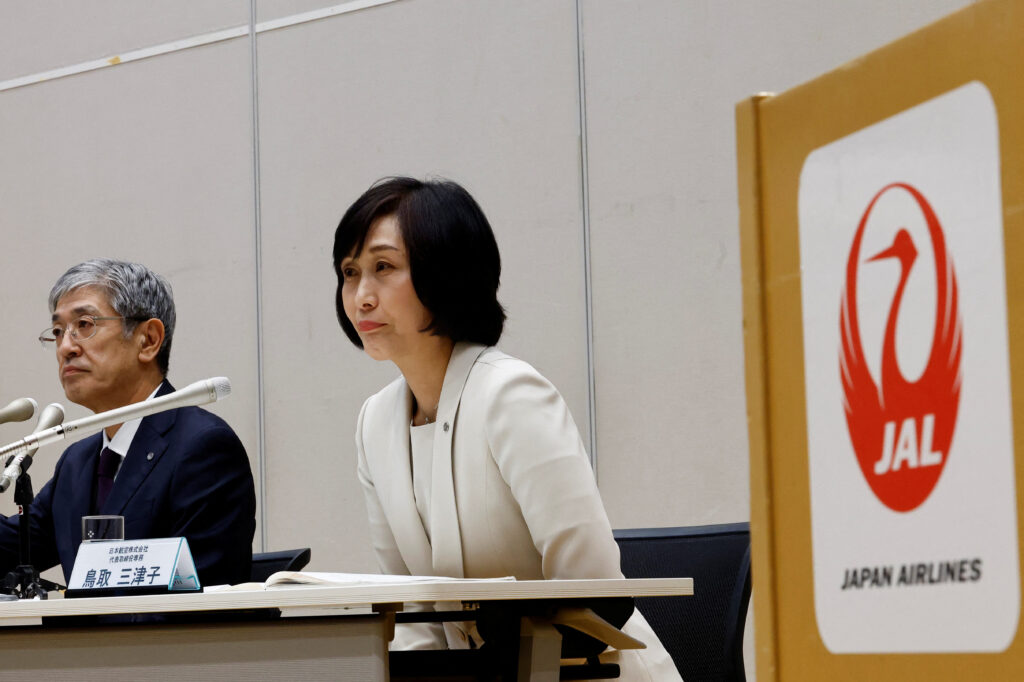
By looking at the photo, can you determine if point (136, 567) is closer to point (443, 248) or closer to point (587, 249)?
point (443, 248)

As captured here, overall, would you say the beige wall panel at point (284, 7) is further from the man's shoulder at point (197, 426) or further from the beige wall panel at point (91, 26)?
the man's shoulder at point (197, 426)

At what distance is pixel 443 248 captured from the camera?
81.0 inches

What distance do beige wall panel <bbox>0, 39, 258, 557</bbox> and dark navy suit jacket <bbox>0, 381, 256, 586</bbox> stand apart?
1376 millimetres

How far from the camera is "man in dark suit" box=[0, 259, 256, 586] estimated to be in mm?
2307

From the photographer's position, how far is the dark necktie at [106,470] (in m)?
2.45

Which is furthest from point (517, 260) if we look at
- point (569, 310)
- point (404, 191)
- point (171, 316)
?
point (404, 191)

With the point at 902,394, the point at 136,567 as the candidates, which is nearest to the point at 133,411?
the point at 136,567

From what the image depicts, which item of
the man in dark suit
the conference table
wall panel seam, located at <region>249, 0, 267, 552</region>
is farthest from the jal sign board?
wall panel seam, located at <region>249, 0, 267, 552</region>

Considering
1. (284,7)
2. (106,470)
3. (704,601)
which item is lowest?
(704,601)

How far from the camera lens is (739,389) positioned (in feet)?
10.5

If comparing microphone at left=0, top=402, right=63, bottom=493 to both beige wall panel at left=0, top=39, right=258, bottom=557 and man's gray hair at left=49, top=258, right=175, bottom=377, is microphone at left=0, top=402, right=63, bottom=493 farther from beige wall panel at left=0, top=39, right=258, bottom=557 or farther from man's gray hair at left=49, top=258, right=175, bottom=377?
beige wall panel at left=0, top=39, right=258, bottom=557

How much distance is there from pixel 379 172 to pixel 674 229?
0.99 meters

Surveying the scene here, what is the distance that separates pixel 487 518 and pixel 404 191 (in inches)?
23.0

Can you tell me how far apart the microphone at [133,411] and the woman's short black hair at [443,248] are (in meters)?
0.36
